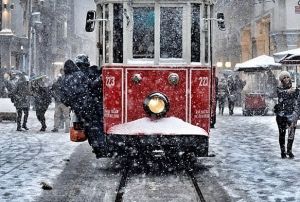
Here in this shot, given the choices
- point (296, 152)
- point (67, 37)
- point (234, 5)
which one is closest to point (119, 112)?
point (296, 152)

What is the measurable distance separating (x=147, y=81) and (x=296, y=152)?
4814 mm

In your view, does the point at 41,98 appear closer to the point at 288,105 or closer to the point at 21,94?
the point at 21,94

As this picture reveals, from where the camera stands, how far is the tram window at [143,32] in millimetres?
10070

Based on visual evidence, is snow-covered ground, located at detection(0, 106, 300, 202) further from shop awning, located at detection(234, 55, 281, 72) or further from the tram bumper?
shop awning, located at detection(234, 55, 281, 72)

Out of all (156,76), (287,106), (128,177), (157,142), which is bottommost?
(128,177)

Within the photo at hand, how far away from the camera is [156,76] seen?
9.84 metres

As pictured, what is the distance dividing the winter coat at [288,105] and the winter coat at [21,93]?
28.8 ft

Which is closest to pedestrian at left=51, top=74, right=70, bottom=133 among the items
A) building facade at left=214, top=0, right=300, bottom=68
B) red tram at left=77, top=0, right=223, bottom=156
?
red tram at left=77, top=0, right=223, bottom=156

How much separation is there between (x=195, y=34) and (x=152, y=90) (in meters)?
1.28

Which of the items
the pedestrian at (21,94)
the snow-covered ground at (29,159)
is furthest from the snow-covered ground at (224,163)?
the pedestrian at (21,94)

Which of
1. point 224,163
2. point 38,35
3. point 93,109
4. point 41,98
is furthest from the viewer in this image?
point 38,35

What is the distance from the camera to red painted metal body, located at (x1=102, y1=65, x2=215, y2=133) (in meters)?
9.84

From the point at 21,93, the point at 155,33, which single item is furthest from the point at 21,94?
the point at 155,33

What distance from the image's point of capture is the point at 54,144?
47.5 feet
